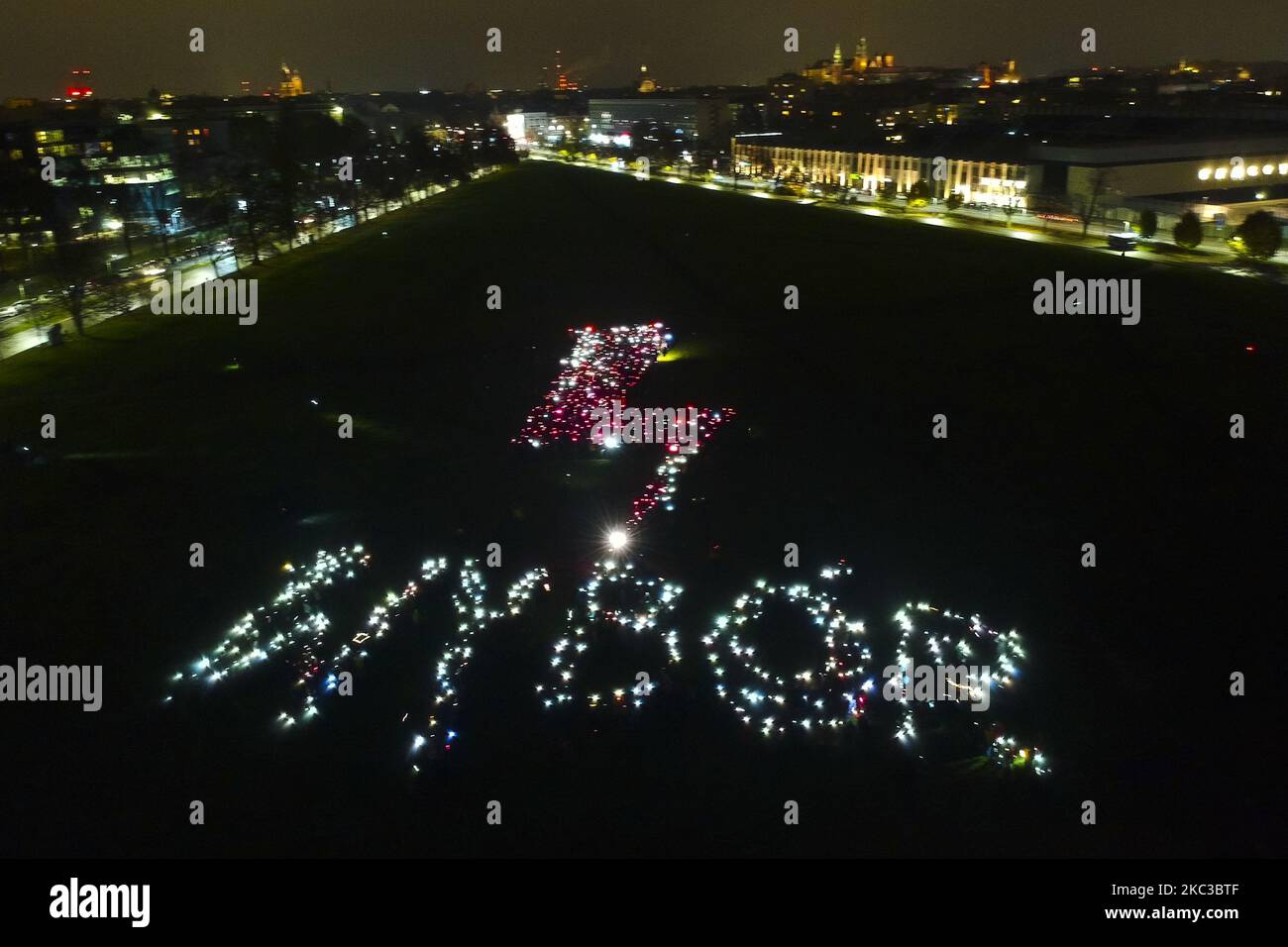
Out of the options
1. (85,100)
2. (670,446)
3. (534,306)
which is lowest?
(670,446)

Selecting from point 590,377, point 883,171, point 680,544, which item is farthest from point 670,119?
point 680,544

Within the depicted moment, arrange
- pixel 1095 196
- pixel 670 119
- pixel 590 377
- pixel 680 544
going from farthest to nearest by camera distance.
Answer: pixel 670 119
pixel 1095 196
pixel 590 377
pixel 680 544

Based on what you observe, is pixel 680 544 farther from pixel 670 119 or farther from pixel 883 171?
pixel 670 119

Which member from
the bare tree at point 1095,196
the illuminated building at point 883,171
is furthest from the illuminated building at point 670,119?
the bare tree at point 1095,196

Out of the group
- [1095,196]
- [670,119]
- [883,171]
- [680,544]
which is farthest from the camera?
[670,119]

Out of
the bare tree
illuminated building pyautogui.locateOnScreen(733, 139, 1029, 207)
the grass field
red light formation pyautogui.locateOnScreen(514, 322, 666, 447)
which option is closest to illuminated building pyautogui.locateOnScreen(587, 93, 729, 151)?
illuminated building pyautogui.locateOnScreen(733, 139, 1029, 207)

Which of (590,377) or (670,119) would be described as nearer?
(590,377)

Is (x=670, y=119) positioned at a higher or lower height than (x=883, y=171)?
higher

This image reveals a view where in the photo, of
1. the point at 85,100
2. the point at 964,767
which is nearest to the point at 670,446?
the point at 964,767

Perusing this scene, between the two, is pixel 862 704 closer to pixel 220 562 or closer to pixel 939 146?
pixel 220 562
